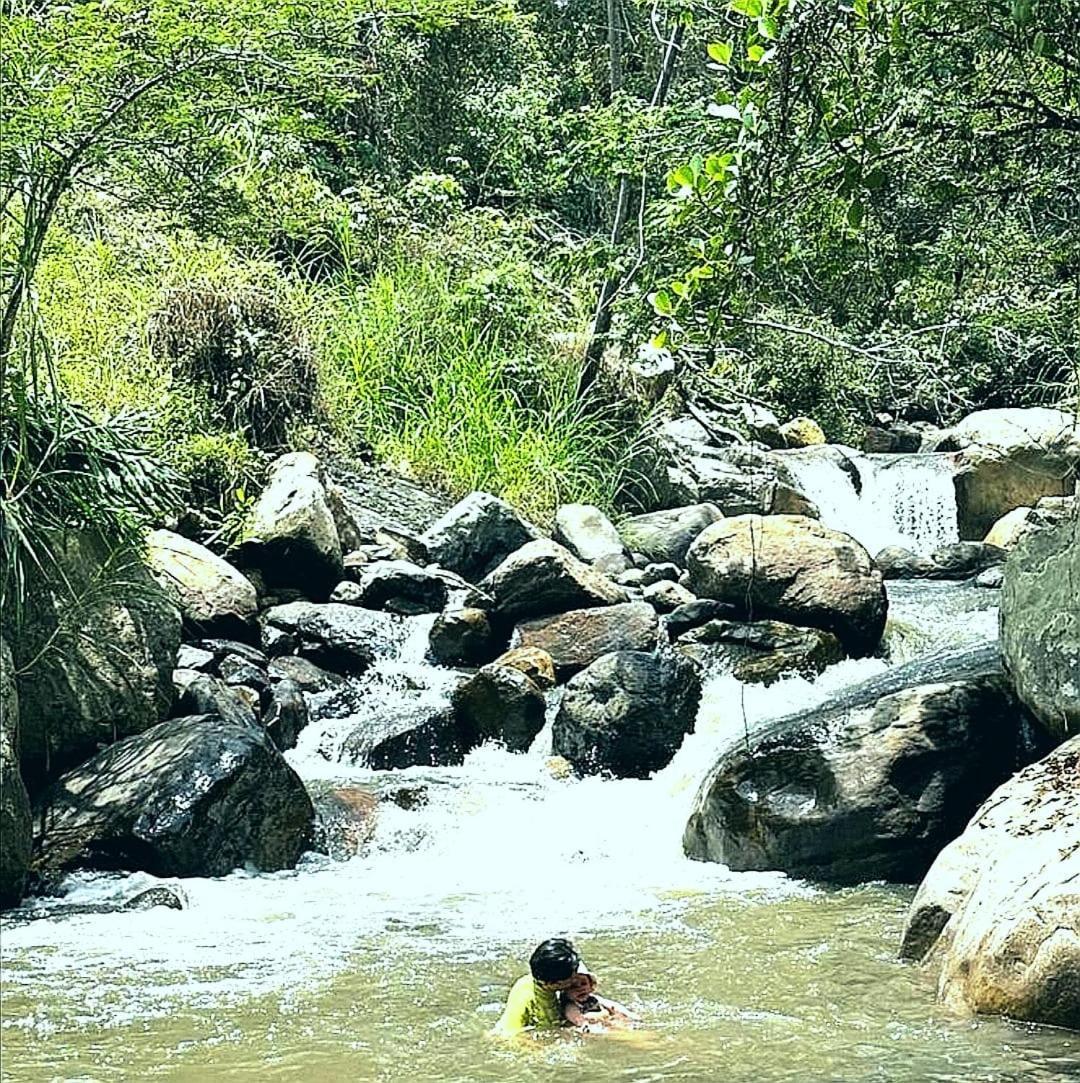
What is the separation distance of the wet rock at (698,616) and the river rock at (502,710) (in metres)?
1.80

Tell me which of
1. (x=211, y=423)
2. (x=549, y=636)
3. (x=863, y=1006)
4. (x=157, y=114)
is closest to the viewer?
(x=863, y=1006)

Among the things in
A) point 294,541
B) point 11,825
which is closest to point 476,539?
point 294,541

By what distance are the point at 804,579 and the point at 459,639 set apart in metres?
2.57

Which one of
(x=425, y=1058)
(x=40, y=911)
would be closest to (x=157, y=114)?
(x=40, y=911)

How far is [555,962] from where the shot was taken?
16.9ft

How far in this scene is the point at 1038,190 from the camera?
7125 millimetres

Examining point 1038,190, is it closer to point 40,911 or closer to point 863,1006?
point 863,1006

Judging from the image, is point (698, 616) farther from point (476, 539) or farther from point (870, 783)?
point (870, 783)

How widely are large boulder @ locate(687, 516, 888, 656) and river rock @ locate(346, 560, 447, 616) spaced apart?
6.92ft

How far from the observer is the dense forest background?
5195 mm

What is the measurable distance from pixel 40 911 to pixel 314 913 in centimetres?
126

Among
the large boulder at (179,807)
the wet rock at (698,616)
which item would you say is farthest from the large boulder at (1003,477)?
the large boulder at (179,807)

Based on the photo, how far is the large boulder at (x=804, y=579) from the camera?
11258 millimetres

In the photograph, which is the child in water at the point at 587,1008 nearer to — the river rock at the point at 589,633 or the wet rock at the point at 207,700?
the wet rock at the point at 207,700
